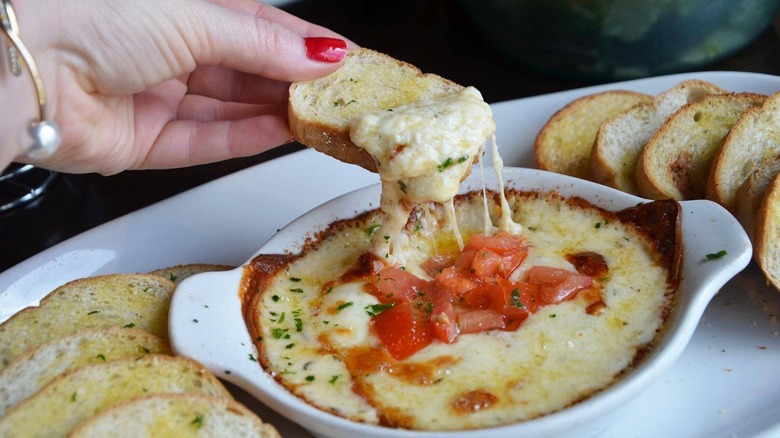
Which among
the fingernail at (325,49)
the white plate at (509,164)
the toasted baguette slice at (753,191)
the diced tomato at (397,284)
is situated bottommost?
the white plate at (509,164)

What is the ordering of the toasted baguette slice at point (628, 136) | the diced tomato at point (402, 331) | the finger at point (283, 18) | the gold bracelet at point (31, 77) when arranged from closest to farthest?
1. the gold bracelet at point (31, 77)
2. the diced tomato at point (402, 331)
3. the finger at point (283, 18)
4. the toasted baguette slice at point (628, 136)

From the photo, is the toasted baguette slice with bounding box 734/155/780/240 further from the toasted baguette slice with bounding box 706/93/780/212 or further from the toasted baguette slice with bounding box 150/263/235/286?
the toasted baguette slice with bounding box 150/263/235/286

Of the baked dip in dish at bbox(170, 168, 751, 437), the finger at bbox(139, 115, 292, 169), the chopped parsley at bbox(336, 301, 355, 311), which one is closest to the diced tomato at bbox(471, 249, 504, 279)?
the baked dip in dish at bbox(170, 168, 751, 437)

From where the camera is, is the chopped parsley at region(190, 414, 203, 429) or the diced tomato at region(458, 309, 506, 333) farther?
the diced tomato at region(458, 309, 506, 333)

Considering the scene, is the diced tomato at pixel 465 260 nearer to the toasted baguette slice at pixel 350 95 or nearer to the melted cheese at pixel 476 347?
the melted cheese at pixel 476 347

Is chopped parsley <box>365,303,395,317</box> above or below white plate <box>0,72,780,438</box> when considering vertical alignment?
above

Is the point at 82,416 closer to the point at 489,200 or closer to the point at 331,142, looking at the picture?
the point at 331,142

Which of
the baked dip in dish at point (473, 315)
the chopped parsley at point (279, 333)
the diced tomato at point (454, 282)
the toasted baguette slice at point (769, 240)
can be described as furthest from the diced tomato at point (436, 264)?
the toasted baguette slice at point (769, 240)

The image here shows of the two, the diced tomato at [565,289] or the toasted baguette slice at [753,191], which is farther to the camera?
the toasted baguette slice at [753,191]

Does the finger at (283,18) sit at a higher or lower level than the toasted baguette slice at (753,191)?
higher
